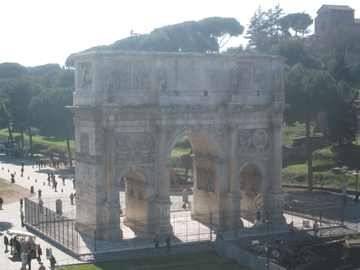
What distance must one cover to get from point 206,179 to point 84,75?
10918 millimetres

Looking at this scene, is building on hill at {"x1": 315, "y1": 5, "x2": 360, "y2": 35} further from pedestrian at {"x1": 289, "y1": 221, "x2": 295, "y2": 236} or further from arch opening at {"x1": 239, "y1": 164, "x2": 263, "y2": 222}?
pedestrian at {"x1": 289, "y1": 221, "x2": 295, "y2": 236}

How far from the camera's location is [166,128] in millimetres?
32156

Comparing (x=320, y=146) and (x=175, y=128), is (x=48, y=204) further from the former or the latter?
(x=320, y=146)

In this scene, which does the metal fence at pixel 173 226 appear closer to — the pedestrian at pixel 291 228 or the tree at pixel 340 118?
the pedestrian at pixel 291 228

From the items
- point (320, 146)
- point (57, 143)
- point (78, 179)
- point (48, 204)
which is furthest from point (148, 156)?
point (57, 143)

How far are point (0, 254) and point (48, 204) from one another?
13.1 meters

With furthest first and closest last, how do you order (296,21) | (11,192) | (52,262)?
(296,21)
(11,192)
(52,262)

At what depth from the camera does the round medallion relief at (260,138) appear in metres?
35.3

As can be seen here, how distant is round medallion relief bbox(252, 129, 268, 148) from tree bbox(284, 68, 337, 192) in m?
10.4

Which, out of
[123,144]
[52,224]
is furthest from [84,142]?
[52,224]

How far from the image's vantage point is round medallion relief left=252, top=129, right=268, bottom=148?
35312mm

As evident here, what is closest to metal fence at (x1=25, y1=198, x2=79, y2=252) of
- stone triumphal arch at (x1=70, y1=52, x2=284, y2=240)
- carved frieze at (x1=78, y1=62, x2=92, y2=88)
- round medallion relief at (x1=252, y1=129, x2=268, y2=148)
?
stone triumphal arch at (x1=70, y1=52, x2=284, y2=240)

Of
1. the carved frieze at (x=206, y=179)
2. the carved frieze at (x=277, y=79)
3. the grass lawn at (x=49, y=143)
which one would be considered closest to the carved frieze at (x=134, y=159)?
the carved frieze at (x=206, y=179)

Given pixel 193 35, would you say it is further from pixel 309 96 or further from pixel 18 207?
pixel 18 207
